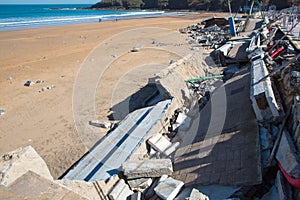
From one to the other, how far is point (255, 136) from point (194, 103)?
2.80 m

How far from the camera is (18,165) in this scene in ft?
8.68

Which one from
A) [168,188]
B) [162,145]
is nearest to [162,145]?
[162,145]

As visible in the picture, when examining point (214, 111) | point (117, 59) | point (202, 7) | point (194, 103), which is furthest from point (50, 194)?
point (202, 7)

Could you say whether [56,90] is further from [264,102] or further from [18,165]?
[264,102]

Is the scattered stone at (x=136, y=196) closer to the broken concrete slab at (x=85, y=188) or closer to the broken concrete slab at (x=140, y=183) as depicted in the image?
the broken concrete slab at (x=140, y=183)

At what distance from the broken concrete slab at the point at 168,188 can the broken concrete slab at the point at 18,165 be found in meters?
1.54

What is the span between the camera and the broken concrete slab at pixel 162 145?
183 inches

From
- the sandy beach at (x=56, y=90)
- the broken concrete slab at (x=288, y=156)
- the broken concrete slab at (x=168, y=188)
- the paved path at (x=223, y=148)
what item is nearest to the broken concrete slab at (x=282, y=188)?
the broken concrete slab at (x=288, y=156)

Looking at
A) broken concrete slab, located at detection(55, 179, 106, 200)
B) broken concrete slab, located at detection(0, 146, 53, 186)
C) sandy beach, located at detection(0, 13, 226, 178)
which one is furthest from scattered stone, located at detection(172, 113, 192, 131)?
broken concrete slab, located at detection(0, 146, 53, 186)

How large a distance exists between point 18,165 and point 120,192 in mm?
1489

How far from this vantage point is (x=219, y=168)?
358 centimetres

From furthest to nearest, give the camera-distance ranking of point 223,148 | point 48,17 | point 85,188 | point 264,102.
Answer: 1. point 48,17
2. point 264,102
3. point 223,148
4. point 85,188

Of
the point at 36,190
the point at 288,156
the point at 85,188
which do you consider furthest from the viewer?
the point at 85,188

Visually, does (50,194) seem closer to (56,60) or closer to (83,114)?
(83,114)
